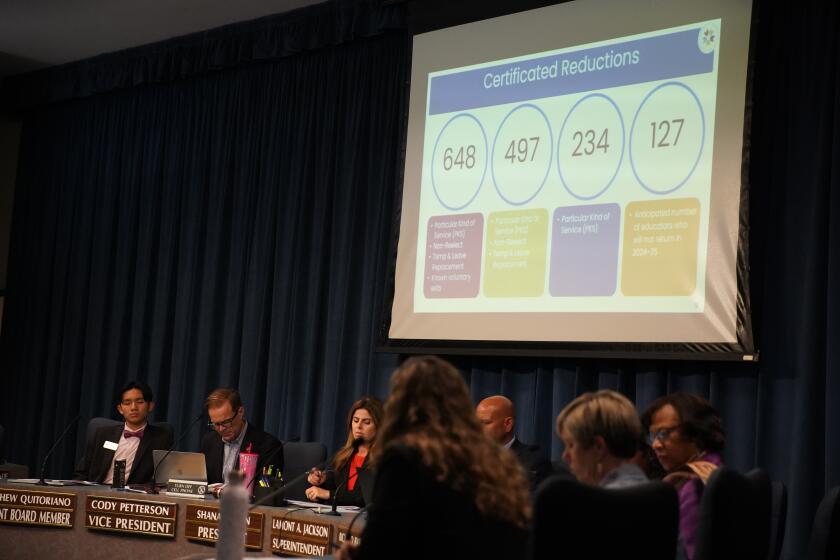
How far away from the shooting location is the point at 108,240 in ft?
26.4

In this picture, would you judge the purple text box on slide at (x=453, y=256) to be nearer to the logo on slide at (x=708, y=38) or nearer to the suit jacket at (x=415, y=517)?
the logo on slide at (x=708, y=38)

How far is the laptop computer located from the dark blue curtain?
144 centimetres

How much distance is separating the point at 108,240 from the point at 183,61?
146 centimetres

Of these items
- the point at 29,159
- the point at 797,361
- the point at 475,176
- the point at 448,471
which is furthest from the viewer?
the point at 29,159

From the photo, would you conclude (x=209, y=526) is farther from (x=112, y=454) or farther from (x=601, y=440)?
(x=601, y=440)

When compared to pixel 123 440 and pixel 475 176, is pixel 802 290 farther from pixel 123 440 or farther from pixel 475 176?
pixel 123 440

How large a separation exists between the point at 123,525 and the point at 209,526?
0.47 meters

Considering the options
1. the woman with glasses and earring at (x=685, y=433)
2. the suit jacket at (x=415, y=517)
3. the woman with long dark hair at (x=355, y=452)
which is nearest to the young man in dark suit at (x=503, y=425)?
the woman with long dark hair at (x=355, y=452)

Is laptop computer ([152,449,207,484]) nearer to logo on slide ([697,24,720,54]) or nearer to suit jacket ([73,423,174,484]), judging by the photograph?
suit jacket ([73,423,174,484])

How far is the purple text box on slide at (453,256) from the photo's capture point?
564cm

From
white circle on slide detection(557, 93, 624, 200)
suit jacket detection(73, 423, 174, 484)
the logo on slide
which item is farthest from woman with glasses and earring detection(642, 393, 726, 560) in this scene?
suit jacket detection(73, 423, 174, 484)

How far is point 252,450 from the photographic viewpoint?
17.8 feet

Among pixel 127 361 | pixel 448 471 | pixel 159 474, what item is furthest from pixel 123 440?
pixel 448 471

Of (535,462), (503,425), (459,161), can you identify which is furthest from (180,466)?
(459,161)
